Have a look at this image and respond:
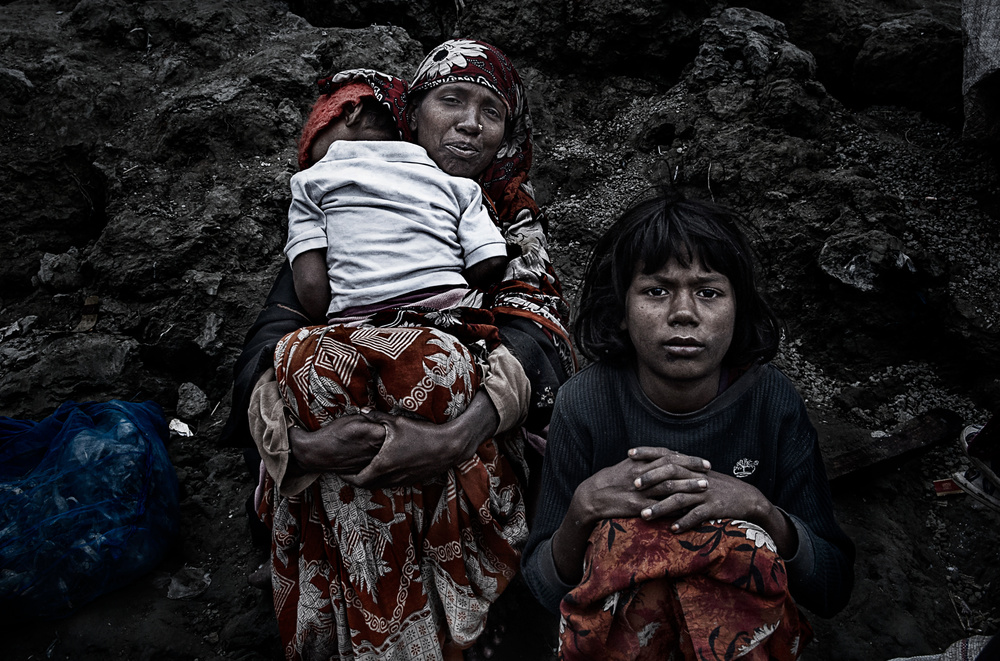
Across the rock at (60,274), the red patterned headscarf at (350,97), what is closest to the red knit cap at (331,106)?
the red patterned headscarf at (350,97)

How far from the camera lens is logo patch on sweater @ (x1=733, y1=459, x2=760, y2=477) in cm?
160

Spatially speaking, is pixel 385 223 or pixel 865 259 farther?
pixel 865 259

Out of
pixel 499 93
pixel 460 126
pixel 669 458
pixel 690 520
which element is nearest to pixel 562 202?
Answer: pixel 499 93

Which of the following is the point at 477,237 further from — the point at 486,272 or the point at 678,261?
the point at 678,261

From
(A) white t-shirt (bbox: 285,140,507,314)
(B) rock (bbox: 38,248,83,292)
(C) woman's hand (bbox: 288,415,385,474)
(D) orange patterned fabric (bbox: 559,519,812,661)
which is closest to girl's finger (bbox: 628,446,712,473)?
(D) orange patterned fabric (bbox: 559,519,812,661)

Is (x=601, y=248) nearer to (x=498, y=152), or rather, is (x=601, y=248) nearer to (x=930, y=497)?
(x=498, y=152)

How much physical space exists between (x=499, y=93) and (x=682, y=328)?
54.5 inches

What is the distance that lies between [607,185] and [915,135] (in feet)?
5.35

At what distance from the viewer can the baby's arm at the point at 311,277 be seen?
214 cm

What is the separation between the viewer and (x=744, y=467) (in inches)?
62.9

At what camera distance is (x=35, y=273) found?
11.6 feet

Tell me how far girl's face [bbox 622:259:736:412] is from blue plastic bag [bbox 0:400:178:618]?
1985mm

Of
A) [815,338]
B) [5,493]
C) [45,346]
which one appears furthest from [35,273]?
[815,338]

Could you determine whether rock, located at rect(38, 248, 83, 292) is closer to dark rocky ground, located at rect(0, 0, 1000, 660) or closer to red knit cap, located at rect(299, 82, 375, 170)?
dark rocky ground, located at rect(0, 0, 1000, 660)
